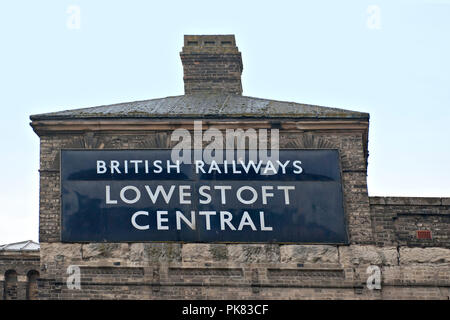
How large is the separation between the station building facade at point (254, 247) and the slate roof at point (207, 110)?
0.12 feet

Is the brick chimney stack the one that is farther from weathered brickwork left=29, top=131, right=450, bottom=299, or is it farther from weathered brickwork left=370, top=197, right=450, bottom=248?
weathered brickwork left=370, top=197, right=450, bottom=248

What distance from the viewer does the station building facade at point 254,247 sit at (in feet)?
71.6

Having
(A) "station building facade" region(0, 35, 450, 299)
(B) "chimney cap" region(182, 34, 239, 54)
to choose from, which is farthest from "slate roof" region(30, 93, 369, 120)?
(B) "chimney cap" region(182, 34, 239, 54)

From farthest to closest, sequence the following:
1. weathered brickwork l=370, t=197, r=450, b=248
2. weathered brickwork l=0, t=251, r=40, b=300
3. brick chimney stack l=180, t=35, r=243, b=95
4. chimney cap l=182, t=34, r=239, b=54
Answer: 1. chimney cap l=182, t=34, r=239, b=54
2. brick chimney stack l=180, t=35, r=243, b=95
3. weathered brickwork l=0, t=251, r=40, b=300
4. weathered brickwork l=370, t=197, r=450, b=248

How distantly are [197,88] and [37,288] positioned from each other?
24.0ft

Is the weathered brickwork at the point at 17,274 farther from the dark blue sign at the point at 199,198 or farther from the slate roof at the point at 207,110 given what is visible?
the slate roof at the point at 207,110

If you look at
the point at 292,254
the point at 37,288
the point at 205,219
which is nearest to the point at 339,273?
the point at 292,254

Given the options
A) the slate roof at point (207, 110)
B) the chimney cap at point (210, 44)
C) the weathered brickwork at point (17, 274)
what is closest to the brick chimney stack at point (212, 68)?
the chimney cap at point (210, 44)

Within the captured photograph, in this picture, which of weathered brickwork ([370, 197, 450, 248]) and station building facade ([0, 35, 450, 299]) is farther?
weathered brickwork ([370, 197, 450, 248])

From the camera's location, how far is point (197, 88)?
1059 inches

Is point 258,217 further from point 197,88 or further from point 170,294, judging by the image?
point 197,88

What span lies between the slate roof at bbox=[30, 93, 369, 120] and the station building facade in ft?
0.12

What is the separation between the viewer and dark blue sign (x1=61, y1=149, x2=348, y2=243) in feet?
72.7
